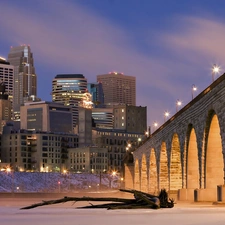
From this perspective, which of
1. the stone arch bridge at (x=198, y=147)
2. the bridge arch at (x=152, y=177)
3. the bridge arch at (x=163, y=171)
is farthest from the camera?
the bridge arch at (x=152, y=177)

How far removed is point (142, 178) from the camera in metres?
116

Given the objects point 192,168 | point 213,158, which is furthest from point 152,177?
point 213,158

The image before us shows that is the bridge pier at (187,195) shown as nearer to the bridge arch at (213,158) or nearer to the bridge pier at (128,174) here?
the bridge arch at (213,158)

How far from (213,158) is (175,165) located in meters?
20.7

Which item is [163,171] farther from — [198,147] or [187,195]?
[198,147]

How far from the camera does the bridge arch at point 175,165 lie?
2783 inches

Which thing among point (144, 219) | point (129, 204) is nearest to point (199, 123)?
point (129, 204)

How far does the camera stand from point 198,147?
53.4 m

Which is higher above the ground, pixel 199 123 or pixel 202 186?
pixel 199 123

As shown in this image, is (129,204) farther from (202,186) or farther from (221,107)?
(202,186)

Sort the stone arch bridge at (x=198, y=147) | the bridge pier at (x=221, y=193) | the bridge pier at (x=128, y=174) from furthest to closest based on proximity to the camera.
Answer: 1. the bridge pier at (x=128, y=174)
2. the stone arch bridge at (x=198, y=147)
3. the bridge pier at (x=221, y=193)

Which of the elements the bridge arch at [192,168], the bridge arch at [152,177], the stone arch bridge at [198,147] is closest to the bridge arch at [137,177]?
the bridge arch at [152,177]

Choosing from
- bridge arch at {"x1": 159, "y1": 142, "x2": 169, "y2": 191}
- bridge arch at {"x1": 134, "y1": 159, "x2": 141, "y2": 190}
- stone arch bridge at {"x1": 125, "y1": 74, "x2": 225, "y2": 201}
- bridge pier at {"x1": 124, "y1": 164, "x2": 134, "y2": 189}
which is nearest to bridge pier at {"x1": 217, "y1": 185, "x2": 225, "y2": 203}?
stone arch bridge at {"x1": 125, "y1": 74, "x2": 225, "y2": 201}

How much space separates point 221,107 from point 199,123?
28.8 feet
